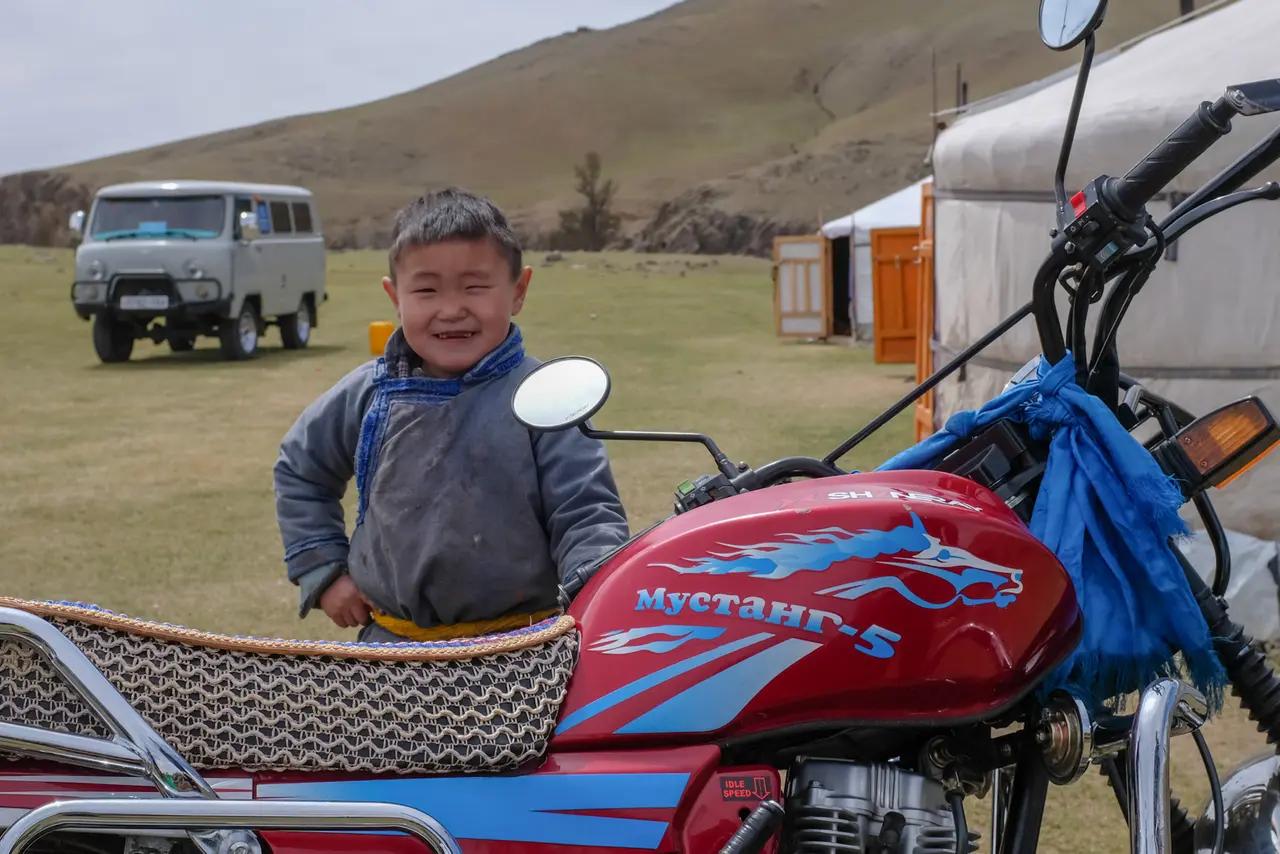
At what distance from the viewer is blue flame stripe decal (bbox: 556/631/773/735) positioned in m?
1.67

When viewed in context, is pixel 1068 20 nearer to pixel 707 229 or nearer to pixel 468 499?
pixel 468 499

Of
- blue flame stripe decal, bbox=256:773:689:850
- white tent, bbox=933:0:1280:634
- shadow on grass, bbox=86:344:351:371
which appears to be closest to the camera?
blue flame stripe decal, bbox=256:773:689:850

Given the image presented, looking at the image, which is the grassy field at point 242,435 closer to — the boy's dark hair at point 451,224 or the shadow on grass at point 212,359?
the shadow on grass at point 212,359

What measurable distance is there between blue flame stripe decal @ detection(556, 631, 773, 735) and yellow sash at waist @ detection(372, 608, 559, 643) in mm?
751

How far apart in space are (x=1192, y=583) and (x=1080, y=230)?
Result: 478 mm

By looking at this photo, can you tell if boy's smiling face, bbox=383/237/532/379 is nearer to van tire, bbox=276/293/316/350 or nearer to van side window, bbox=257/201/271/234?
van side window, bbox=257/201/271/234

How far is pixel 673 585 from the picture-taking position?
1.70 metres

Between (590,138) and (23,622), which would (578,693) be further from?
(590,138)

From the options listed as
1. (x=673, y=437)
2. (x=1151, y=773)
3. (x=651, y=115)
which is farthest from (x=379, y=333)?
(x=651, y=115)

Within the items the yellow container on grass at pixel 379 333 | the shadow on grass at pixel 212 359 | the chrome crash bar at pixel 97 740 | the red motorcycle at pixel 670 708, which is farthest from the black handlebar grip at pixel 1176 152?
the shadow on grass at pixel 212 359

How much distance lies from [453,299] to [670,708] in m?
1.04

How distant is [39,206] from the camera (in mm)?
70000

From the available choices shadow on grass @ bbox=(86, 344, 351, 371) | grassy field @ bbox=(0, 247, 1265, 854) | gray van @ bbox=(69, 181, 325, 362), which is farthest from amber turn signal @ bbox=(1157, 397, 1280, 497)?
gray van @ bbox=(69, 181, 325, 362)

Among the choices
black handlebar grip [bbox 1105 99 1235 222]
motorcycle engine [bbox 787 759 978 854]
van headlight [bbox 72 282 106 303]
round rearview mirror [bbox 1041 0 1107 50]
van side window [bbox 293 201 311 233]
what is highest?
van side window [bbox 293 201 311 233]
